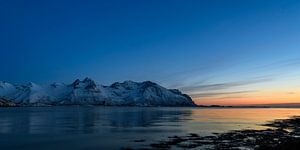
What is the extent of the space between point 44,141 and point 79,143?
4.15m

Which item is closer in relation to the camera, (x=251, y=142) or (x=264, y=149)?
(x=264, y=149)

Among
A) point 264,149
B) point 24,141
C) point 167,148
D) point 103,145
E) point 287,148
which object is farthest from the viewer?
point 24,141

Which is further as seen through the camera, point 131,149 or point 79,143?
point 79,143

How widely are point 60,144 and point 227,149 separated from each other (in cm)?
1646

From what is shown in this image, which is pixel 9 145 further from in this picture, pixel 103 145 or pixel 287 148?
pixel 287 148

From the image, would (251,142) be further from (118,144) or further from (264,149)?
(118,144)

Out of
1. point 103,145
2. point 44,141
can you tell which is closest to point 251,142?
point 103,145

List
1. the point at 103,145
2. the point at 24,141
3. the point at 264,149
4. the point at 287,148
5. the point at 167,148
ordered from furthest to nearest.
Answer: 1. the point at 24,141
2. the point at 103,145
3. the point at 167,148
4. the point at 264,149
5. the point at 287,148

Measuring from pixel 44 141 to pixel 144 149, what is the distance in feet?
39.7

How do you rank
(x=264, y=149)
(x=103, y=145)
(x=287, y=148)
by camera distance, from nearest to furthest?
1. (x=287, y=148)
2. (x=264, y=149)
3. (x=103, y=145)

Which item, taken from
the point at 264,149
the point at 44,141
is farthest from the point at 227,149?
the point at 44,141

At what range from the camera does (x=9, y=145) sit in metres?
33.3

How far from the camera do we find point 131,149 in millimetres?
31922

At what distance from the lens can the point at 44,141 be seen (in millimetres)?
37312
